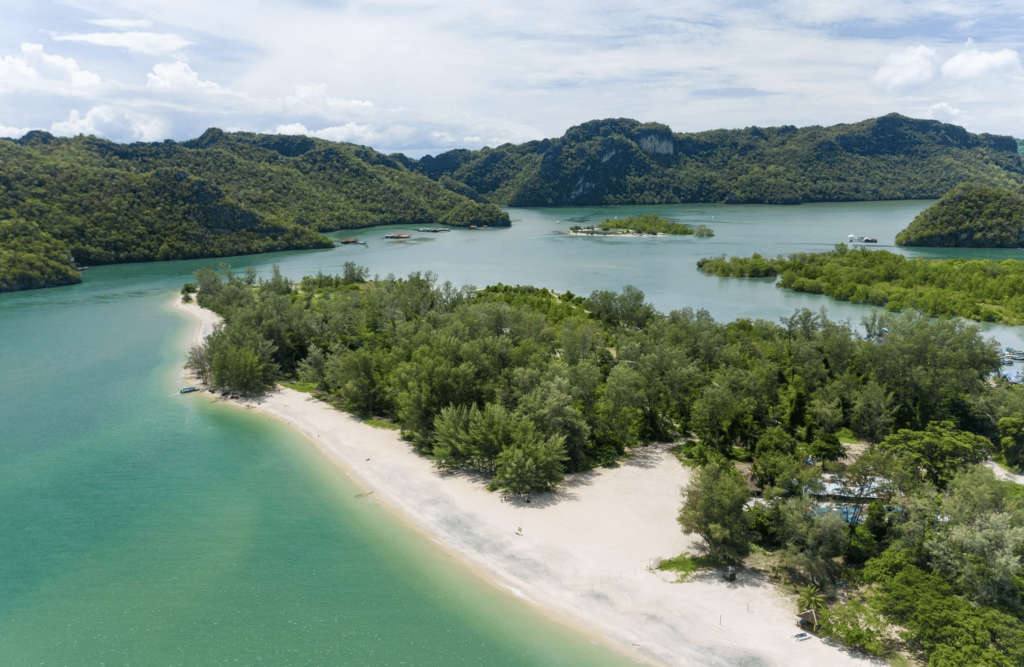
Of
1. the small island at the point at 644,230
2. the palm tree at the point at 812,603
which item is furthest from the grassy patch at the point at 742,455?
the small island at the point at 644,230

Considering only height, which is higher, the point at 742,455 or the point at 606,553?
the point at 742,455

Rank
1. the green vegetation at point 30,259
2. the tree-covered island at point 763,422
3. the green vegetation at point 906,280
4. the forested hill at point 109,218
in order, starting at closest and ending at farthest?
the tree-covered island at point 763,422
the green vegetation at point 906,280
the green vegetation at point 30,259
the forested hill at point 109,218

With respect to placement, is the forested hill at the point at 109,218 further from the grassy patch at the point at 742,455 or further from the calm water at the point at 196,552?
the grassy patch at the point at 742,455

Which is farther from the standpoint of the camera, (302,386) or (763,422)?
(302,386)

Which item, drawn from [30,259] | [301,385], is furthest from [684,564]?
[30,259]

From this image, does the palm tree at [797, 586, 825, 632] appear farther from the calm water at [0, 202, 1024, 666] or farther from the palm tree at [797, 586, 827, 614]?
the calm water at [0, 202, 1024, 666]

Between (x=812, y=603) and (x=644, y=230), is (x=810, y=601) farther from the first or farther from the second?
(x=644, y=230)

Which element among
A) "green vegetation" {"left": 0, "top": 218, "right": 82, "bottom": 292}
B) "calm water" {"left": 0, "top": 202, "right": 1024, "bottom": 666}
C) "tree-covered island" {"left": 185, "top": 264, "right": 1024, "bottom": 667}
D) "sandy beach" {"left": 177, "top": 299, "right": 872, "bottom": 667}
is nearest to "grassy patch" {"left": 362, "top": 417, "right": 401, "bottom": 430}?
"tree-covered island" {"left": 185, "top": 264, "right": 1024, "bottom": 667}
